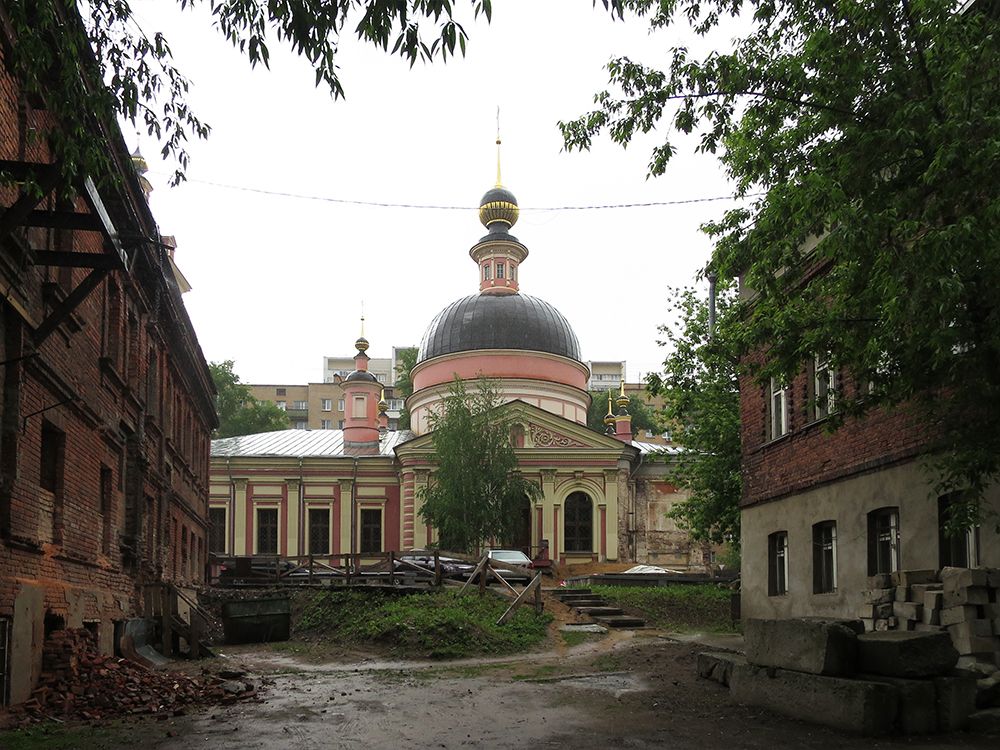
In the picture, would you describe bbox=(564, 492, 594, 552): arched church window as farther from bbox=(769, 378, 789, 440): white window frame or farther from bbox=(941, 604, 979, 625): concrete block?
bbox=(941, 604, 979, 625): concrete block

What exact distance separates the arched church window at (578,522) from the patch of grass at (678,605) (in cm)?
1474

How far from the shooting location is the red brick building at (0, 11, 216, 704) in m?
10.4

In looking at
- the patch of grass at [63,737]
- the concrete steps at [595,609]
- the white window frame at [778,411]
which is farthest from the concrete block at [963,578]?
the concrete steps at [595,609]

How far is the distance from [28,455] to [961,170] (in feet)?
31.6

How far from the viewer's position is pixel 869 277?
1035 cm

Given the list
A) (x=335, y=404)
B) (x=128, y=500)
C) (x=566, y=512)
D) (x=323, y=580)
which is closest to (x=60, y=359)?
(x=128, y=500)

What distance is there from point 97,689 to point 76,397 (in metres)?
3.52

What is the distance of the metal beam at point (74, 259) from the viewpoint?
11.2 metres

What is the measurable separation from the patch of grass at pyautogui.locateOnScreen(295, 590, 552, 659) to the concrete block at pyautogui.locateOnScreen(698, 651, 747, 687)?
6.26 meters

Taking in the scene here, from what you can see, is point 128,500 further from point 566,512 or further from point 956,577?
point 566,512

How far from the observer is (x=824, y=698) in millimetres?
9945

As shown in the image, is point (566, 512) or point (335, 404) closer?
point (566, 512)

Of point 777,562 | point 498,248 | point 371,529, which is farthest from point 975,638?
point 498,248

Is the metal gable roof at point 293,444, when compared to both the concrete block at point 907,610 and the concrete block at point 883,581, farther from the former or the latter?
the concrete block at point 907,610
